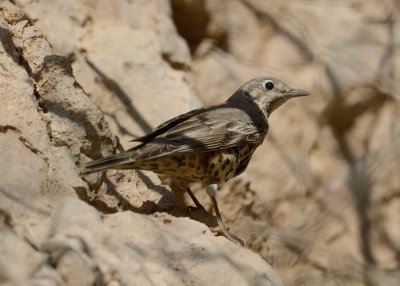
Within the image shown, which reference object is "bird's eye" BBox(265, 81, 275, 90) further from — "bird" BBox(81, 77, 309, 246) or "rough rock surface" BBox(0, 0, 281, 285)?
"rough rock surface" BBox(0, 0, 281, 285)

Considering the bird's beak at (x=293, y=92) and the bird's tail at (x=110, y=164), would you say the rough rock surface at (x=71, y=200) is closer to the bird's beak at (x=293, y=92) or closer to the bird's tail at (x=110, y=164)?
the bird's tail at (x=110, y=164)

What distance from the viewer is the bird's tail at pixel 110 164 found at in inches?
205

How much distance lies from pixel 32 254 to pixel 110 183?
156cm

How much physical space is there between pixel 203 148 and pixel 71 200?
1.62 meters

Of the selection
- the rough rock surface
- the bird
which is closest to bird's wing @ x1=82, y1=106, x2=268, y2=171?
the bird

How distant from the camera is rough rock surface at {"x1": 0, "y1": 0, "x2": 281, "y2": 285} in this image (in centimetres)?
432

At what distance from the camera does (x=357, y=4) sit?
29.0ft

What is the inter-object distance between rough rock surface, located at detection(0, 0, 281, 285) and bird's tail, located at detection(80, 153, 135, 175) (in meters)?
0.09

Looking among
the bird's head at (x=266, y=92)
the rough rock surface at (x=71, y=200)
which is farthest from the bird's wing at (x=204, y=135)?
the bird's head at (x=266, y=92)

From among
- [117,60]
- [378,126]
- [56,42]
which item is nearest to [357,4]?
[378,126]

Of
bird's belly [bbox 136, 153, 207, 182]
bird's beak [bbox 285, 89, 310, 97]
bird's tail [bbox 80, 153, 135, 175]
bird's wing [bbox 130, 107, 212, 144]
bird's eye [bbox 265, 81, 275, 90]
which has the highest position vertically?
bird's tail [bbox 80, 153, 135, 175]

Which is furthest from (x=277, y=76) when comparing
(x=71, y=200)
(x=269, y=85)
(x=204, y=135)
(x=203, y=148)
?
(x=71, y=200)

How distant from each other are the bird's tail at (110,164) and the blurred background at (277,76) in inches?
60.4

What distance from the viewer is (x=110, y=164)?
5316mm
